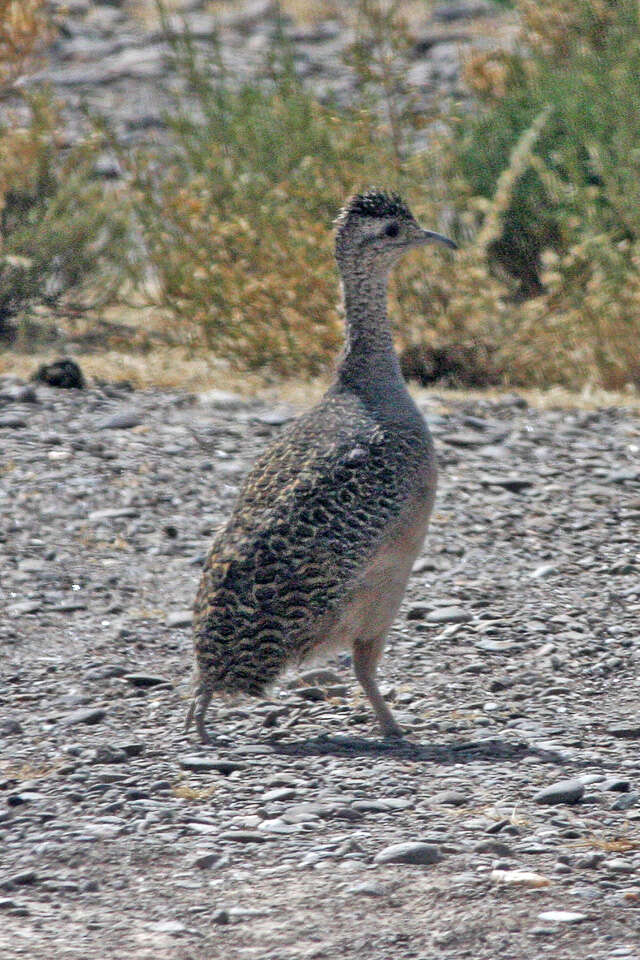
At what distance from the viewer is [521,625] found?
269 inches

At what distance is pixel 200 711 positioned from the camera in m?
5.42

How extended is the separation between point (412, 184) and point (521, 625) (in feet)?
15.0

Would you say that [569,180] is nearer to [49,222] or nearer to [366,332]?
[49,222]

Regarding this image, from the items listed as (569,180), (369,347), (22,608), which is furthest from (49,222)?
(369,347)

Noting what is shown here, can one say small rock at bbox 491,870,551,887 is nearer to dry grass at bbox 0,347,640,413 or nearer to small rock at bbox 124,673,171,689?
small rock at bbox 124,673,171,689

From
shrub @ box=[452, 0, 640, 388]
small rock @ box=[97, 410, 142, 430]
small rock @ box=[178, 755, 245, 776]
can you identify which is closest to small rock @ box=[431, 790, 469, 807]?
small rock @ box=[178, 755, 245, 776]

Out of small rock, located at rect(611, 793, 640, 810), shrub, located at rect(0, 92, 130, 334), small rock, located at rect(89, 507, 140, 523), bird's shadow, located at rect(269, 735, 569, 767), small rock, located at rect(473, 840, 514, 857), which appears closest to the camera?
small rock, located at rect(473, 840, 514, 857)

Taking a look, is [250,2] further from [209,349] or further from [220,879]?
[220,879]

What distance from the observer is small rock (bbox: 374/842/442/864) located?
4586 mm

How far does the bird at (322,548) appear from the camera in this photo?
17.6 ft

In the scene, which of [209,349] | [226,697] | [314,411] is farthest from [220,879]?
[209,349]

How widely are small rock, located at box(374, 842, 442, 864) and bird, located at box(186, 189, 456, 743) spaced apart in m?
0.93

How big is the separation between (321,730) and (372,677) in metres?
Answer: 0.27

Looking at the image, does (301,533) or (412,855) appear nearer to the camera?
(412,855)
